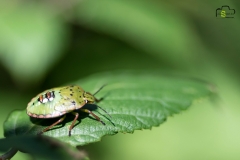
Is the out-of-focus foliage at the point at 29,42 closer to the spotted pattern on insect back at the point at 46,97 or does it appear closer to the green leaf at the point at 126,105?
the green leaf at the point at 126,105

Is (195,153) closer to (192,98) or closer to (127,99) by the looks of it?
(192,98)

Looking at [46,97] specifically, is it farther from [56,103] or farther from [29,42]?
[29,42]

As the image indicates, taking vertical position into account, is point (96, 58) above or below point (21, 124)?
above

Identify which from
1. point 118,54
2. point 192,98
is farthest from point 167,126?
point 192,98

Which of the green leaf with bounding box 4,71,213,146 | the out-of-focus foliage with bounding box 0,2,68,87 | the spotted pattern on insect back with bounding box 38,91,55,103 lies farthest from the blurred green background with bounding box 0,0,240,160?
the spotted pattern on insect back with bounding box 38,91,55,103

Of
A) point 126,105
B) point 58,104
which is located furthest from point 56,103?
point 126,105

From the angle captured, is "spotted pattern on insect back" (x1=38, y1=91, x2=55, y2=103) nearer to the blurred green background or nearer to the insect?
the insect

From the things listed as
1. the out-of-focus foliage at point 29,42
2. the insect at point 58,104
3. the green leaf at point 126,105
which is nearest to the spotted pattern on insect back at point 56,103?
the insect at point 58,104
